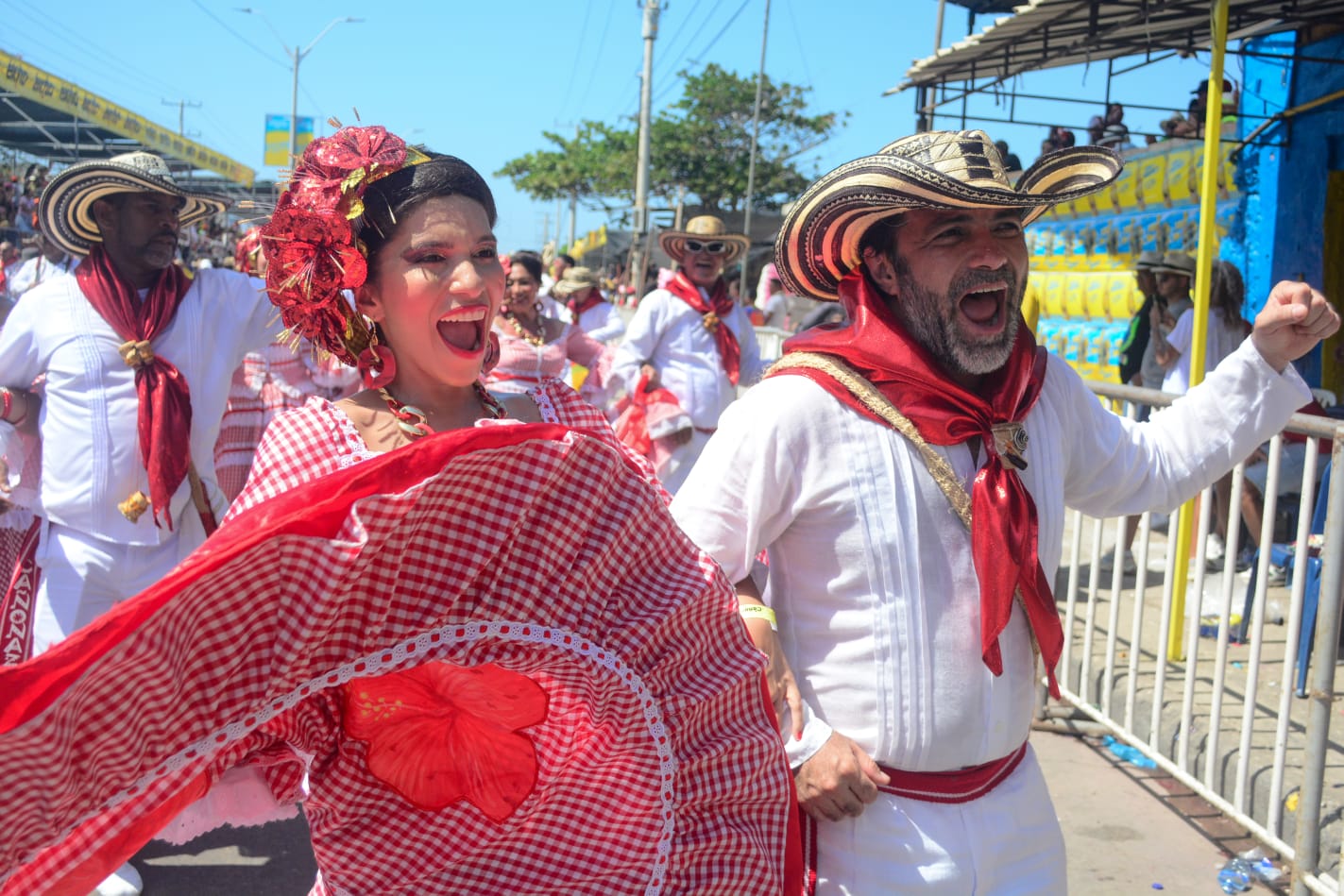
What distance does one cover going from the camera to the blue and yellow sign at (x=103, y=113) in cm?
2478

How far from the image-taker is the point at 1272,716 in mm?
4691

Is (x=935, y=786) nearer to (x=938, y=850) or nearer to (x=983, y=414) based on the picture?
(x=938, y=850)

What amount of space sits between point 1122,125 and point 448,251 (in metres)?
10.6

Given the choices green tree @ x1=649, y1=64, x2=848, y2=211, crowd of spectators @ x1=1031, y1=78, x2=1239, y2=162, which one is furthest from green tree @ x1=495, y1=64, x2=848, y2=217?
crowd of spectators @ x1=1031, y1=78, x2=1239, y2=162

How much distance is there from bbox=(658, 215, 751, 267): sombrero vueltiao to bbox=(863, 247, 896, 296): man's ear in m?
5.87

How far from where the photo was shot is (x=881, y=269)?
2641 mm

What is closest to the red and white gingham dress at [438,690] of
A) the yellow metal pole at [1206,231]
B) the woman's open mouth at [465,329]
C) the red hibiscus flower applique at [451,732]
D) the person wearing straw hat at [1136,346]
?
the red hibiscus flower applique at [451,732]

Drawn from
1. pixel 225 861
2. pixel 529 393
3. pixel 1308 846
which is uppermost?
pixel 529 393

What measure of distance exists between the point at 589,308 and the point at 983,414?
966 cm

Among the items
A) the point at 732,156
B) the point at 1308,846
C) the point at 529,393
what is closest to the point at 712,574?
the point at 529,393

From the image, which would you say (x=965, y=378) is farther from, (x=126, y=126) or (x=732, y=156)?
(x=732, y=156)

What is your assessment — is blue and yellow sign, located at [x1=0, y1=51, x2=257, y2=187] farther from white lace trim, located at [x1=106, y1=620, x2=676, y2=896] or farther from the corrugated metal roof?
white lace trim, located at [x1=106, y1=620, x2=676, y2=896]

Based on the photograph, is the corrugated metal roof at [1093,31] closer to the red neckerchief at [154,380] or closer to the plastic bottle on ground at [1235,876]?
the plastic bottle on ground at [1235,876]

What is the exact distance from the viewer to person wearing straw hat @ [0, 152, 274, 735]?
4410mm
